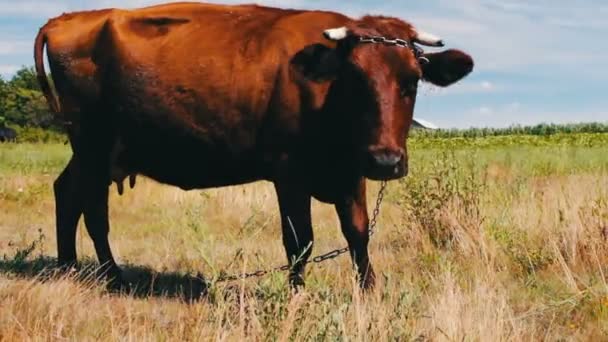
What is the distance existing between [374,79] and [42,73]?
3051 mm

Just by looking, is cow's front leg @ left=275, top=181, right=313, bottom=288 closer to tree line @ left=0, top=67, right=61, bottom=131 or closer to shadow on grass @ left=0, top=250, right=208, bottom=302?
shadow on grass @ left=0, top=250, right=208, bottom=302

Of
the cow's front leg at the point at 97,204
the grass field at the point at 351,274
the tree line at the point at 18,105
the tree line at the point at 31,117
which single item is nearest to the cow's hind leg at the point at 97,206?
the cow's front leg at the point at 97,204

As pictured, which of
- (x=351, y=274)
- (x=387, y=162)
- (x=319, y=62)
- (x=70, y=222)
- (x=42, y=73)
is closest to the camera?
(x=387, y=162)

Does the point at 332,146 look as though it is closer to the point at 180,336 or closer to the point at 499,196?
the point at 180,336

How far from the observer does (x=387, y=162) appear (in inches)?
213

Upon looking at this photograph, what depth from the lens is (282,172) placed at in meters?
6.07

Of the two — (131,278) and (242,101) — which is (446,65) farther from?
(131,278)

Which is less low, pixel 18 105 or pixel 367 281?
pixel 367 281

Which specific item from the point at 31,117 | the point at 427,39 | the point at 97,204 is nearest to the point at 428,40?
the point at 427,39

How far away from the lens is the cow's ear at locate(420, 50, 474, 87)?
21.1 ft

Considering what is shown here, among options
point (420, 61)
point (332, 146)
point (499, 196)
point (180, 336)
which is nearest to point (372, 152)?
point (332, 146)

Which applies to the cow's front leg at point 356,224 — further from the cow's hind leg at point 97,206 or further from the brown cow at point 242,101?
the cow's hind leg at point 97,206

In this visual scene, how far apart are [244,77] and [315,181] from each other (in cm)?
90

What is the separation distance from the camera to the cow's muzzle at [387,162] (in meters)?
5.41
